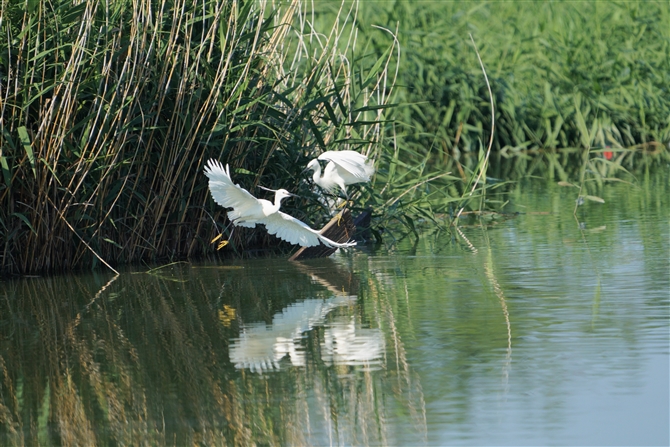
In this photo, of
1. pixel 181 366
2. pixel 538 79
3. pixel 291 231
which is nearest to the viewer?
pixel 181 366

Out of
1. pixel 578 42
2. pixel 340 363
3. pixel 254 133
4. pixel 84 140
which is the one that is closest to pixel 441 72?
pixel 578 42

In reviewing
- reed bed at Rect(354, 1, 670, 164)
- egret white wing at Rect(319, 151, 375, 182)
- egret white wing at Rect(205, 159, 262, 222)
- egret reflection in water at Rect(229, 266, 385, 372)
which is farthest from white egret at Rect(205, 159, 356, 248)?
reed bed at Rect(354, 1, 670, 164)

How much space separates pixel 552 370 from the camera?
431 cm

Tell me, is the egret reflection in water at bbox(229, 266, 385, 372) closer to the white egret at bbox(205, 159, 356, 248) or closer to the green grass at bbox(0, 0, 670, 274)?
the white egret at bbox(205, 159, 356, 248)

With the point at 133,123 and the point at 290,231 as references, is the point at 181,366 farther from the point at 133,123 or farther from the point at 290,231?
the point at 133,123

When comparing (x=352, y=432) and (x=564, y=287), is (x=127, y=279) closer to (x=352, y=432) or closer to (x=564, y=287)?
(x=564, y=287)

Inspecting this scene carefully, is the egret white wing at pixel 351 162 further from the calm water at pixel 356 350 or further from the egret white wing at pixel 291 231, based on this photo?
the calm water at pixel 356 350

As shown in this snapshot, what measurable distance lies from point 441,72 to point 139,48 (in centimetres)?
770

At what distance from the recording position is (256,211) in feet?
20.7

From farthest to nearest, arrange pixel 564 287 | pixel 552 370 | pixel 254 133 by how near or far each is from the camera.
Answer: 1. pixel 254 133
2. pixel 564 287
3. pixel 552 370

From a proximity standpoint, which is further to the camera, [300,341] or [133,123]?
[133,123]

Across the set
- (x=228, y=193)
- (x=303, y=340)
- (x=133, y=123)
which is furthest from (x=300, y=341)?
(x=133, y=123)

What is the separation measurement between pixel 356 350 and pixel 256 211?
1.73 m

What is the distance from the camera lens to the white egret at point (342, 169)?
666 centimetres
